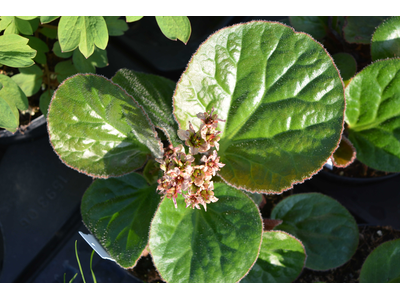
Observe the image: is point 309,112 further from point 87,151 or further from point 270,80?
point 87,151

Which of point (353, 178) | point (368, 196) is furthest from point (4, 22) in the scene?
point (368, 196)

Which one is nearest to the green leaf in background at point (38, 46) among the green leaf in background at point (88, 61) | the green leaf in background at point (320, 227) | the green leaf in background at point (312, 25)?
the green leaf in background at point (88, 61)

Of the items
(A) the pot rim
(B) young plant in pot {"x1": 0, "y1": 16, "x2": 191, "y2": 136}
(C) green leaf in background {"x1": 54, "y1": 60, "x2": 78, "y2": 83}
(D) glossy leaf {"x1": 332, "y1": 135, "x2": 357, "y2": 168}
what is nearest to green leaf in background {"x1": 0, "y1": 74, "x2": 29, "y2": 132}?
(B) young plant in pot {"x1": 0, "y1": 16, "x2": 191, "y2": 136}

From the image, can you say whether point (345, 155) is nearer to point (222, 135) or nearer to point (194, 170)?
point (222, 135)

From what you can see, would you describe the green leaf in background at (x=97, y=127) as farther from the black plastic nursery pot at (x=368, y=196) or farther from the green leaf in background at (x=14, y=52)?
the black plastic nursery pot at (x=368, y=196)

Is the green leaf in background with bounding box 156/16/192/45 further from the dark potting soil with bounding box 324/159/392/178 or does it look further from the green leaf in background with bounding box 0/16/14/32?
the dark potting soil with bounding box 324/159/392/178
